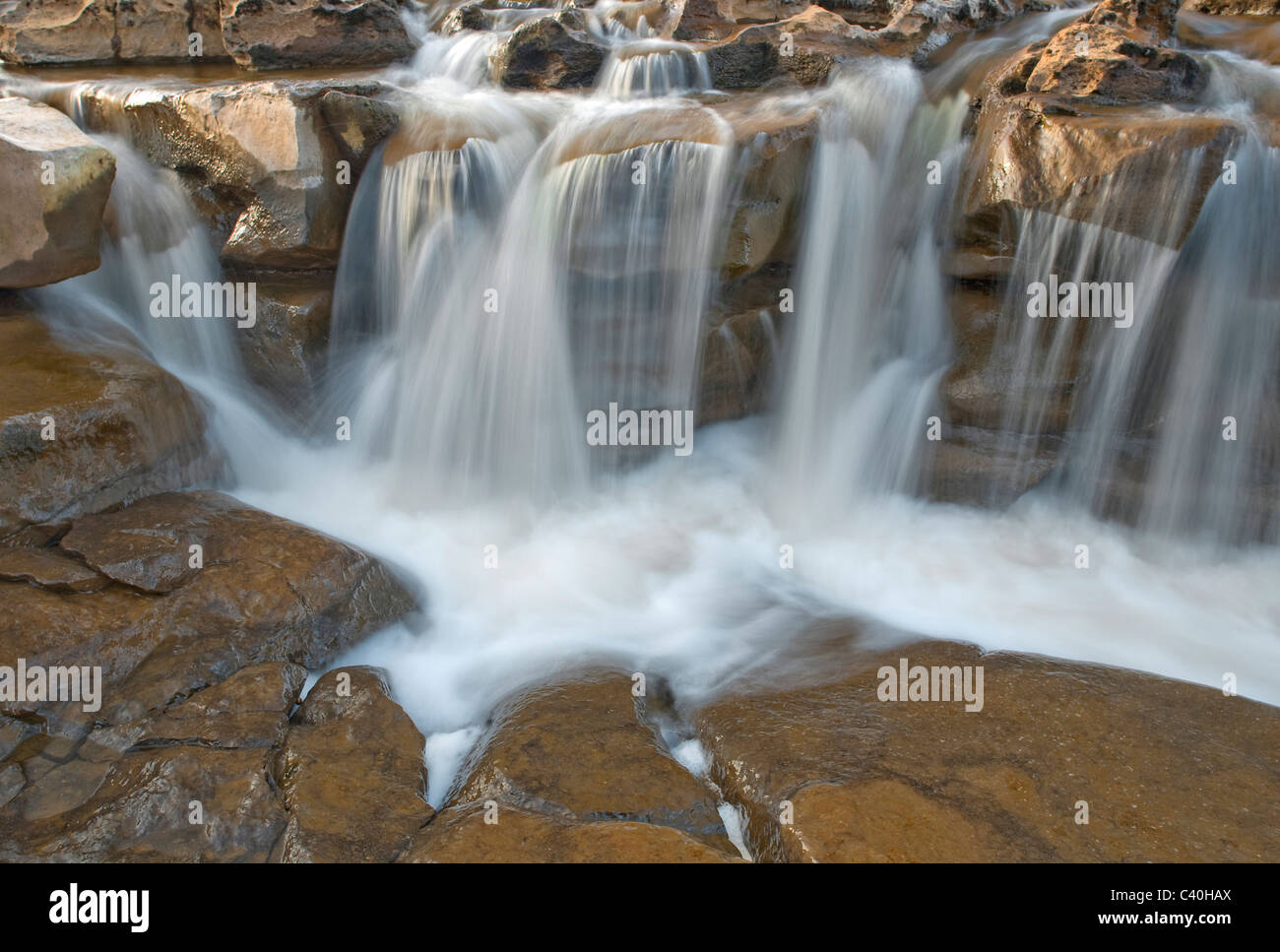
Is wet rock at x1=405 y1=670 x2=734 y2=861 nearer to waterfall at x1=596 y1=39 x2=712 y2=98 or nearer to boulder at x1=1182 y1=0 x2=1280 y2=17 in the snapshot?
waterfall at x1=596 y1=39 x2=712 y2=98

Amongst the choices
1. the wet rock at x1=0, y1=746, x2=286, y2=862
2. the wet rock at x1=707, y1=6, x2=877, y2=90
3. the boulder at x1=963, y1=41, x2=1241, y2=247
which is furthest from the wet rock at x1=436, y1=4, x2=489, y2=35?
the wet rock at x1=0, y1=746, x2=286, y2=862

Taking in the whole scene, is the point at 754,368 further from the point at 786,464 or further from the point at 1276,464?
the point at 1276,464

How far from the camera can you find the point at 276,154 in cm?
694

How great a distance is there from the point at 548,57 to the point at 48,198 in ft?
14.2

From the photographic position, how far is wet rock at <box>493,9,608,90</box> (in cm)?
833

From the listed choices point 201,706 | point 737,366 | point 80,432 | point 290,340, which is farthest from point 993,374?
point 80,432

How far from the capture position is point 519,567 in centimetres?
597

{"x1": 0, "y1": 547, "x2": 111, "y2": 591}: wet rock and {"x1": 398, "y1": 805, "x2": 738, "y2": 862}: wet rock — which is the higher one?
{"x1": 0, "y1": 547, "x2": 111, "y2": 591}: wet rock

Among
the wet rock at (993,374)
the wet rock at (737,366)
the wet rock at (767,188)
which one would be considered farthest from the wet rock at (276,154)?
the wet rock at (993,374)

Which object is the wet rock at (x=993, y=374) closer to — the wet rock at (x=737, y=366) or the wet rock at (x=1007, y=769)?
the wet rock at (x=737, y=366)

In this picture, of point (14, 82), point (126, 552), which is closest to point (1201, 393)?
point (126, 552)

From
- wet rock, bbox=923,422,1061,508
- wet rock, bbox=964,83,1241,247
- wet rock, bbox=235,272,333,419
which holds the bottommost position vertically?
wet rock, bbox=923,422,1061,508

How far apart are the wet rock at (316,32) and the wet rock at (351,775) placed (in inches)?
287

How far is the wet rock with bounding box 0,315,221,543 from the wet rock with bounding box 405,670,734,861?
277cm
